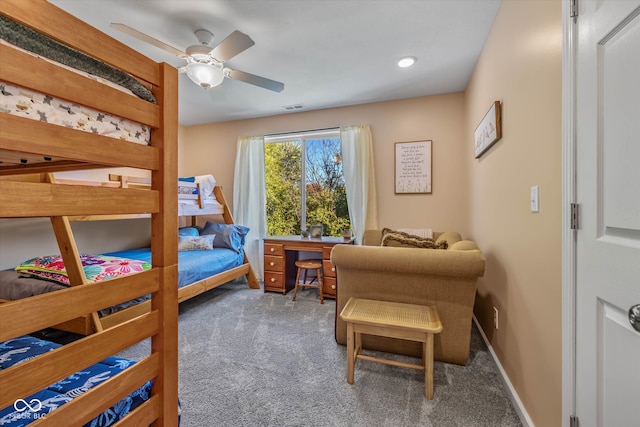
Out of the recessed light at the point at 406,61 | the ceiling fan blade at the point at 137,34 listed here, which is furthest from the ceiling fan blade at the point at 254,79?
the recessed light at the point at 406,61

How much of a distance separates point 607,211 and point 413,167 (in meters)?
2.63

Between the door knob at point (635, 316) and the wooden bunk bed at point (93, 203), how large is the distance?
1369mm

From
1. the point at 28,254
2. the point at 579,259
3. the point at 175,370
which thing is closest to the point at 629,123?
the point at 579,259

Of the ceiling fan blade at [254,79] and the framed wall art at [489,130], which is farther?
the ceiling fan blade at [254,79]

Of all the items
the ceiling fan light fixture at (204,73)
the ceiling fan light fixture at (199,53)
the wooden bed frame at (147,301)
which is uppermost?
the ceiling fan light fixture at (199,53)

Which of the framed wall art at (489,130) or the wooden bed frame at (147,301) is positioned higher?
the framed wall art at (489,130)

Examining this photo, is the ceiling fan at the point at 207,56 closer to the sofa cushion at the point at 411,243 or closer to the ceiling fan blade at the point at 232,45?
the ceiling fan blade at the point at 232,45

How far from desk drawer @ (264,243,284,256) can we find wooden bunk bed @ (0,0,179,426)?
2461 mm

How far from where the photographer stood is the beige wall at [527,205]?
1.10 meters

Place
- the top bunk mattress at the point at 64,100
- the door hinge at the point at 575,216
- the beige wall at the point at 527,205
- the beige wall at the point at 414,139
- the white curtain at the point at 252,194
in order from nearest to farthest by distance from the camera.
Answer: the top bunk mattress at the point at 64,100 → the door hinge at the point at 575,216 → the beige wall at the point at 527,205 → the beige wall at the point at 414,139 → the white curtain at the point at 252,194

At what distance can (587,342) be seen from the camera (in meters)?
0.90

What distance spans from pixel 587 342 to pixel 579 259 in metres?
0.28

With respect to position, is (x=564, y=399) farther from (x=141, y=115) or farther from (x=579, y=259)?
(x=141, y=115)

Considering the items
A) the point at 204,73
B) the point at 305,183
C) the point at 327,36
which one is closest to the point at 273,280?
the point at 305,183
